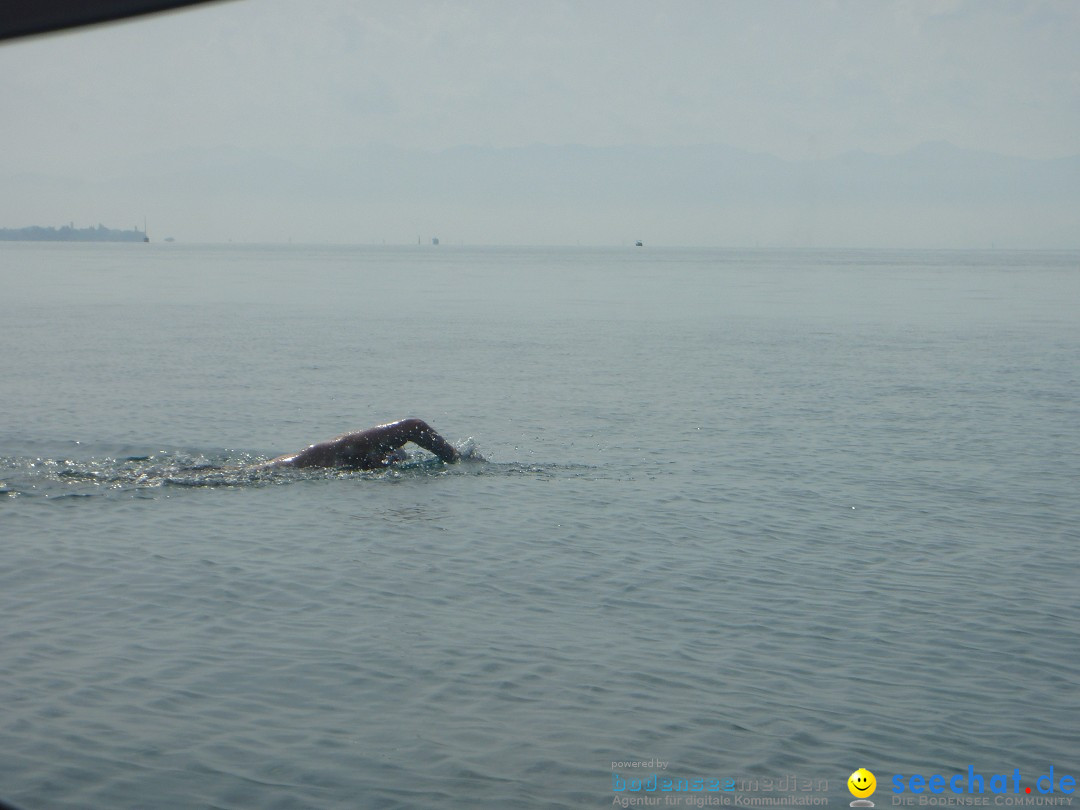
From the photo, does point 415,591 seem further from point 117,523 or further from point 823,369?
point 823,369

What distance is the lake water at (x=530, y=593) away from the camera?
8086 millimetres

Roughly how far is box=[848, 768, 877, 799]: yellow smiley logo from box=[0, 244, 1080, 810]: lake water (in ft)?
0.33

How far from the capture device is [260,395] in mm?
27062

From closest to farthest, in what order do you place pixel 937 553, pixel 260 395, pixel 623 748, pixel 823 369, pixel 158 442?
pixel 623 748, pixel 937 553, pixel 158 442, pixel 260 395, pixel 823 369

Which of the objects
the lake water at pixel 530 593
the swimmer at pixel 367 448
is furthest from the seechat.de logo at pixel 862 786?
the swimmer at pixel 367 448

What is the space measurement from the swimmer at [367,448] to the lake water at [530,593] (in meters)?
0.42

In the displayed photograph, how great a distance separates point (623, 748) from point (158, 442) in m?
14.4

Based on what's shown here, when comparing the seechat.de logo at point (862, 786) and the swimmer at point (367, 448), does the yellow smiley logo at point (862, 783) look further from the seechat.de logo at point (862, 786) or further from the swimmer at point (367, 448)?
the swimmer at point (367, 448)

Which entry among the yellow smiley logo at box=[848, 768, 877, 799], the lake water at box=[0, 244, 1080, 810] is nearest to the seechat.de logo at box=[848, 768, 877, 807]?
the yellow smiley logo at box=[848, 768, 877, 799]

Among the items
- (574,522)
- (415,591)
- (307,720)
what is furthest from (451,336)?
(307,720)

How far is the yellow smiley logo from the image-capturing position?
25.1 ft

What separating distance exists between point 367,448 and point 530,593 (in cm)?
719

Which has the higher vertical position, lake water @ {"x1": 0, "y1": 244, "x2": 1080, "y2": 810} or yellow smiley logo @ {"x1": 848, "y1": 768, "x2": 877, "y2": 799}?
lake water @ {"x1": 0, "y1": 244, "x2": 1080, "y2": 810}

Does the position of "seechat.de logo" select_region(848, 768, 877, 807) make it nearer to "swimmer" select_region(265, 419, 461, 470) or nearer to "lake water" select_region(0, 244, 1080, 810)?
"lake water" select_region(0, 244, 1080, 810)
